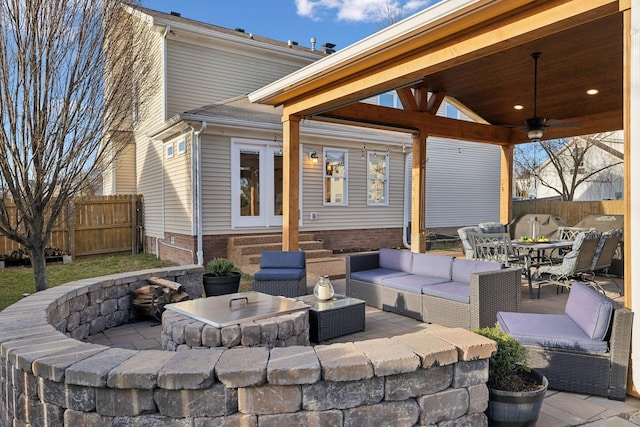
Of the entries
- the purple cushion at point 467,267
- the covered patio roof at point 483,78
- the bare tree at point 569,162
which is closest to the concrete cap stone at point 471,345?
the covered patio roof at point 483,78

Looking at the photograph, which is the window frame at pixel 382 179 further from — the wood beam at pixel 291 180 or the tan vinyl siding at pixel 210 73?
the wood beam at pixel 291 180

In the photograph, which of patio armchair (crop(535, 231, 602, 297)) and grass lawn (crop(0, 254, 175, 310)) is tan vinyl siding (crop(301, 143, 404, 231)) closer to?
grass lawn (crop(0, 254, 175, 310))

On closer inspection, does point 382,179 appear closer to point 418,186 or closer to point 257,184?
point 418,186

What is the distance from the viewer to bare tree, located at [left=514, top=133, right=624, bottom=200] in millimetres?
18844

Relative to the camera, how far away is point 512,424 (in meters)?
2.50

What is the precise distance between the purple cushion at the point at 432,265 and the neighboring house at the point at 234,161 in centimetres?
482

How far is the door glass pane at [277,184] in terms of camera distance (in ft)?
32.9

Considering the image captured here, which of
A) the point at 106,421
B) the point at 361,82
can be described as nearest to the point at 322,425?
the point at 106,421

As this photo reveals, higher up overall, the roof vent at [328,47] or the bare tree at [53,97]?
the roof vent at [328,47]

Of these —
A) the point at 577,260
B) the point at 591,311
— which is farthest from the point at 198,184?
the point at 591,311

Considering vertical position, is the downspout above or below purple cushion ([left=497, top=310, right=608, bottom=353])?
above

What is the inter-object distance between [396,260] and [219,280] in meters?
2.49

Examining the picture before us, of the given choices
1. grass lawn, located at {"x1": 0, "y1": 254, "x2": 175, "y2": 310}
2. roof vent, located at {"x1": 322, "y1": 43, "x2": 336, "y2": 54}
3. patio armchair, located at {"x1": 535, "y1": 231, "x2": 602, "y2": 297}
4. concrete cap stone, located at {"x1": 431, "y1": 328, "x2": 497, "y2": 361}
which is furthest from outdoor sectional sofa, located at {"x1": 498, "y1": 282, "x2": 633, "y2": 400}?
roof vent, located at {"x1": 322, "y1": 43, "x2": 336, "y2": 54}

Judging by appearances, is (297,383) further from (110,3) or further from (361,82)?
(110,3)
